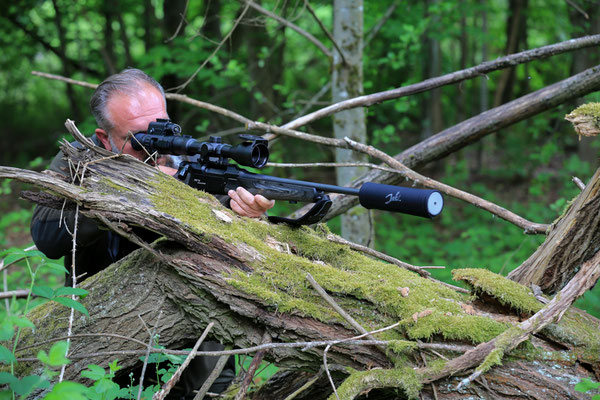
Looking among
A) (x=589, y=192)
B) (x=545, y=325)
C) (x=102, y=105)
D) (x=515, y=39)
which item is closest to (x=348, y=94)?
(x=102, y=105)

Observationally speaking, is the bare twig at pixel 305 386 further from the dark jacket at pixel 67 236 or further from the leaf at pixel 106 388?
the dark jacket at pixel 67 236

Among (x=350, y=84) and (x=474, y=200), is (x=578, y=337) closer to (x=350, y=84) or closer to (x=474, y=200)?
(x=474, y=200)

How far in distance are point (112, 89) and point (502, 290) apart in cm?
258

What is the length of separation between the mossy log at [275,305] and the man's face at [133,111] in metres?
0.67

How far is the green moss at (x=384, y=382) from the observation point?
6.81 ft

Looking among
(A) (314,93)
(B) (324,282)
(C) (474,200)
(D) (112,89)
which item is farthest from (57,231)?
(A) (314,93)

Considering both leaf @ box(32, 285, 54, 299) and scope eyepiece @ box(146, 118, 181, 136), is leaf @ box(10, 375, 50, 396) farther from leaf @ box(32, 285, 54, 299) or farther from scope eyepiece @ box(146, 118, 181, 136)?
scope eyepiece @ box(146, 118, 181, 136)

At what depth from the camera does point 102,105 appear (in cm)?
327

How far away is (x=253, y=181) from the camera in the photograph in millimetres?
2580

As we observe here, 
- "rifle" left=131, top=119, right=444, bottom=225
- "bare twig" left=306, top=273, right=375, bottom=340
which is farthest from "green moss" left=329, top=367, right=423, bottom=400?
"rifle" left=131, top=119, right=444, bottom=225

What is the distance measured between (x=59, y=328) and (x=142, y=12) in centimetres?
1148

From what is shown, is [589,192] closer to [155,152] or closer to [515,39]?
[155,152]

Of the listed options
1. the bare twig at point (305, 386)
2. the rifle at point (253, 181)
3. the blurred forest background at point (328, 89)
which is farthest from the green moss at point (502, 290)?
the blurred forest background at point (328, 89)

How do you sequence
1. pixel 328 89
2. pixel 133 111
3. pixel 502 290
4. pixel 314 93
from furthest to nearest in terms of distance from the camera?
pixel 314 93 < pixel 328 89 < pixel 133 111 < pixel 502 290
